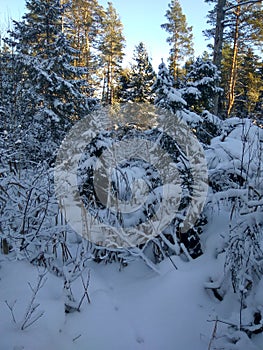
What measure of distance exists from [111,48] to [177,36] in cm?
518

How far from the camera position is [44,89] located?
9.95 m

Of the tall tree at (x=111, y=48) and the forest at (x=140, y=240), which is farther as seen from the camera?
the tall tree at (x=111, y=48)

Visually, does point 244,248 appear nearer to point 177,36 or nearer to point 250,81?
point 250,81

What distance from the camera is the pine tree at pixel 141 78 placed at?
44.2 feet

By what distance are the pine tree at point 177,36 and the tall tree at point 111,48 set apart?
407 cm

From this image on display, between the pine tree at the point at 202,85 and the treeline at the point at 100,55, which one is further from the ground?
the treeline at the point at 100,55

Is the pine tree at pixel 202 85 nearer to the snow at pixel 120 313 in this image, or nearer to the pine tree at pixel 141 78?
the snow at pixel 120 313

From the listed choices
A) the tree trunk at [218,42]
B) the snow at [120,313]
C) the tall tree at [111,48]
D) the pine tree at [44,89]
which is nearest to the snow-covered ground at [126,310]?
the snow at [120,313]

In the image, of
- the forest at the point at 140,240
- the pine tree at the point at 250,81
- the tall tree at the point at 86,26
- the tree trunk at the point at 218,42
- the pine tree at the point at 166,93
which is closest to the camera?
the forest at the point at 140,240

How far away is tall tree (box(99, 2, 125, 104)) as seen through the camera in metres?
20.1

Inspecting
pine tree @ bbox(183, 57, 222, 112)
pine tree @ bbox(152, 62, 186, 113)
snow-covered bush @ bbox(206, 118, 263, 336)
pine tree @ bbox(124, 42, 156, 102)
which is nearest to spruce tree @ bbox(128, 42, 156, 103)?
pine tree @ bbox(124, 42, 156, 102)

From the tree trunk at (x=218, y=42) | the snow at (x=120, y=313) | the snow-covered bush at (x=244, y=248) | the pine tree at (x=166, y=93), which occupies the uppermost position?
the tree trunk at (x=218, y=42)

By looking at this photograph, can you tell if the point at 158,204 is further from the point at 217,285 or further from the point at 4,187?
the point at 4,187

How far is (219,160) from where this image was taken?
3.57 metres
